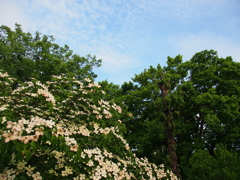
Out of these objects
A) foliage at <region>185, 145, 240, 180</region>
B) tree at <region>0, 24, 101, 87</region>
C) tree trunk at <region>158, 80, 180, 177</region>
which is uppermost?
tree at <region>0, 24, 101, 87</region>

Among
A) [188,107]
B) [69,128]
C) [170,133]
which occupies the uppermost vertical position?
[188,107]

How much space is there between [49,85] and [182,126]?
1115cm

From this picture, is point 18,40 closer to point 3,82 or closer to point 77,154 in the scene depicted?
point 3,82

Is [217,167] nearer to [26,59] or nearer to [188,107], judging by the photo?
[188,107]

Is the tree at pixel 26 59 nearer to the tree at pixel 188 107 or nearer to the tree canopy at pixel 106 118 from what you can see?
the tree canopy at pixel 106 118

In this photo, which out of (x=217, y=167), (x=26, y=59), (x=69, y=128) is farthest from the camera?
(x=26, y=59)

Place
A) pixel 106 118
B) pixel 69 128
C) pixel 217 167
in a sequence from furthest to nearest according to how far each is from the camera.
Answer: pixel 217 167 < pixel 106 118 < pixel 69 128

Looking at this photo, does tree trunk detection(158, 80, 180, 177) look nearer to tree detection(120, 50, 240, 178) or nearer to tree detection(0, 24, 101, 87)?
tree detection(120, 50, 240, 178)

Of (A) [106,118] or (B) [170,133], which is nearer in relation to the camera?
(A) [106,118]

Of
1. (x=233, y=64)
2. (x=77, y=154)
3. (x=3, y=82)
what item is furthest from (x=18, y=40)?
(x=233, y=64)

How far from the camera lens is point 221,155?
6.91m

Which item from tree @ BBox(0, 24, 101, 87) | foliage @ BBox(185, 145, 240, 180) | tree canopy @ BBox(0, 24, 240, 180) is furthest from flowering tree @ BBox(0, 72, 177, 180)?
tree @ BBox(0, 24, 101, 87)

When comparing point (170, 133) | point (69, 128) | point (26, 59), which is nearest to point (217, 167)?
point (170, 133)

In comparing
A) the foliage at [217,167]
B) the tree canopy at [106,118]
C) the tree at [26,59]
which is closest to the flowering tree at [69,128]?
the tree canopy at [106,118]
